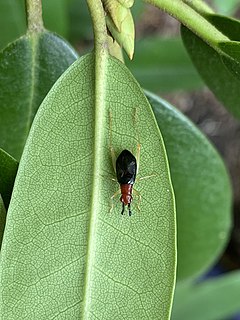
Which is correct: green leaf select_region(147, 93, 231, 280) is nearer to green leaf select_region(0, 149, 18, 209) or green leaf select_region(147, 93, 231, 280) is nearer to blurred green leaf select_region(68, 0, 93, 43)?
green leaf select_region(0, 149, 18, 209)

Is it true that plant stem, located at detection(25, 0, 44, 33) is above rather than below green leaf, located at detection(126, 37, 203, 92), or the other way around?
below

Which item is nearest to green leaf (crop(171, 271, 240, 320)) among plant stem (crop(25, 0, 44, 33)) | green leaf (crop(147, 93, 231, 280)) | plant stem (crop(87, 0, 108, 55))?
green leaf (crop(147, 93, 231, 280))

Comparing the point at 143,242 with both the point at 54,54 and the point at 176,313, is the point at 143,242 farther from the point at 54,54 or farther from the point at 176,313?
the point at 176,313

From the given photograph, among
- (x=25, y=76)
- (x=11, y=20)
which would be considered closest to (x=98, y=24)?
(x=25, y=76)

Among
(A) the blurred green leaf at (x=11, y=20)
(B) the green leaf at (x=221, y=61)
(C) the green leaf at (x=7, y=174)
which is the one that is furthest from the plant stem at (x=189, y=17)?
(A) the blurred green leaf at (x=11, y=20)

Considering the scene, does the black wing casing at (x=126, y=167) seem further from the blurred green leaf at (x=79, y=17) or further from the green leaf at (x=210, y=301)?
the green leaf at (x=210, y=301)

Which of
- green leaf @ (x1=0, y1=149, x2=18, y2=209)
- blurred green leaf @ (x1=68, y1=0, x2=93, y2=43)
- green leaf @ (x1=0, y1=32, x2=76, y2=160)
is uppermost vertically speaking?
blurred green leaf @ (x1=68, y1=0, x2=93, y2=43)

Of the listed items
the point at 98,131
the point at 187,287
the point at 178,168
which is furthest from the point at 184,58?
the point at 98,131

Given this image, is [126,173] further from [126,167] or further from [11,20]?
[11,20]
